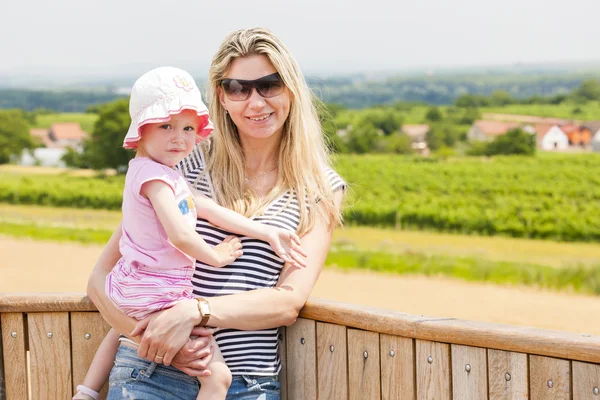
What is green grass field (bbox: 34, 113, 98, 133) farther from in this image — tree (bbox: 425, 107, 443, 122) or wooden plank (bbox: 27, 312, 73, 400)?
wooden plank (bbox: 27, 312, 73, 400)

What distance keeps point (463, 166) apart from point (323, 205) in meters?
40.4

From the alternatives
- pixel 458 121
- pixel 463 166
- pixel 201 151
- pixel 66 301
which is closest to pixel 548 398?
pixel 201 151

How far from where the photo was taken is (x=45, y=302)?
2.81 meters

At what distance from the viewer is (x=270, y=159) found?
2.74 m

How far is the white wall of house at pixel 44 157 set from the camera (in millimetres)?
46188

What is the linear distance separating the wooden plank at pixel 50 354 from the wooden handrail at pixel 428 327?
0.04 metres

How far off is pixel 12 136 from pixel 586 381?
47.4 metres

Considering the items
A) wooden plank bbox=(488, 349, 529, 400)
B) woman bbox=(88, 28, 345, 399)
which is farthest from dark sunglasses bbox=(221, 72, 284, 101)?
wooden plank bbox=(488, 349, 529, 400)

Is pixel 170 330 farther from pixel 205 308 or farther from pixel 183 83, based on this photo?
pixel 183 83

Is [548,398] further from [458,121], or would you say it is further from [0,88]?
[0,88]

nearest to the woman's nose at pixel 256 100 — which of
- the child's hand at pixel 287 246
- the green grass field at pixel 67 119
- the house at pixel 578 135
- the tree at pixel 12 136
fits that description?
the child's hand at pixel 287 246

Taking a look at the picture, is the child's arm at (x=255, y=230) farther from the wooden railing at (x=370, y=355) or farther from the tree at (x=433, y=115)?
the tree at (x=433, y=115)

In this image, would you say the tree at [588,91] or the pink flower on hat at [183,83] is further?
the tree at [588,91]

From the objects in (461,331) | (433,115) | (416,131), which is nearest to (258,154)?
(461,331)
